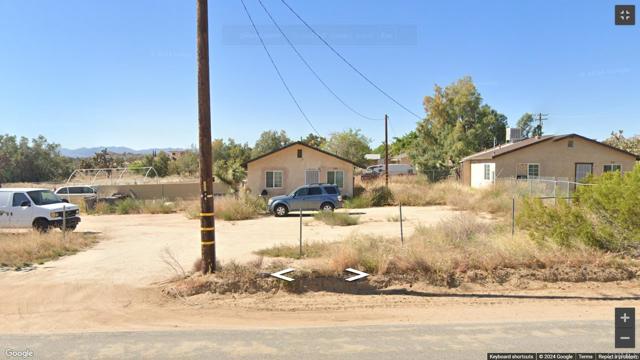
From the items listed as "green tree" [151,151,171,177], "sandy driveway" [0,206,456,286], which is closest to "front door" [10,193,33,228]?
"sandy driveway" [0,206,456,286]

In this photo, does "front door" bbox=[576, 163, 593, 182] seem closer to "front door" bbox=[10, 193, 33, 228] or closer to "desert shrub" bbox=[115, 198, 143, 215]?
"desert shrub" bbox=[115, 198, 143, 215]

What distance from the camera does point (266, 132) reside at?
6688 centimetres

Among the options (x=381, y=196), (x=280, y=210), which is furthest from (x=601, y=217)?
(x=381, y=196)

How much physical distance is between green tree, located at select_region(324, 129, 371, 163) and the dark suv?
1536 inches

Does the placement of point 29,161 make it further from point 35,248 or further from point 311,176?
point 35,248

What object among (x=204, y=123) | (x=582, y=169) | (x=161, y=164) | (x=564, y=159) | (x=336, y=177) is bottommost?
(x=336, y=177)

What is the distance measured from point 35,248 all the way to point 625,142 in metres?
63.8

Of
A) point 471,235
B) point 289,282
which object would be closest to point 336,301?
point 289,282

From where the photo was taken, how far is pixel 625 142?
5362 centimetres

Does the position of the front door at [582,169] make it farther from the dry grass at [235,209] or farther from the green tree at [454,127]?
the dry grass at [235,209]

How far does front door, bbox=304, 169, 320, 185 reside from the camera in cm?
2892

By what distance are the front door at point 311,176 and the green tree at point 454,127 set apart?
883 inches

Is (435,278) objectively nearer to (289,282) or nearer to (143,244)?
(289,282)

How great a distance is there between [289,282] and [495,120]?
4941 centimetres
